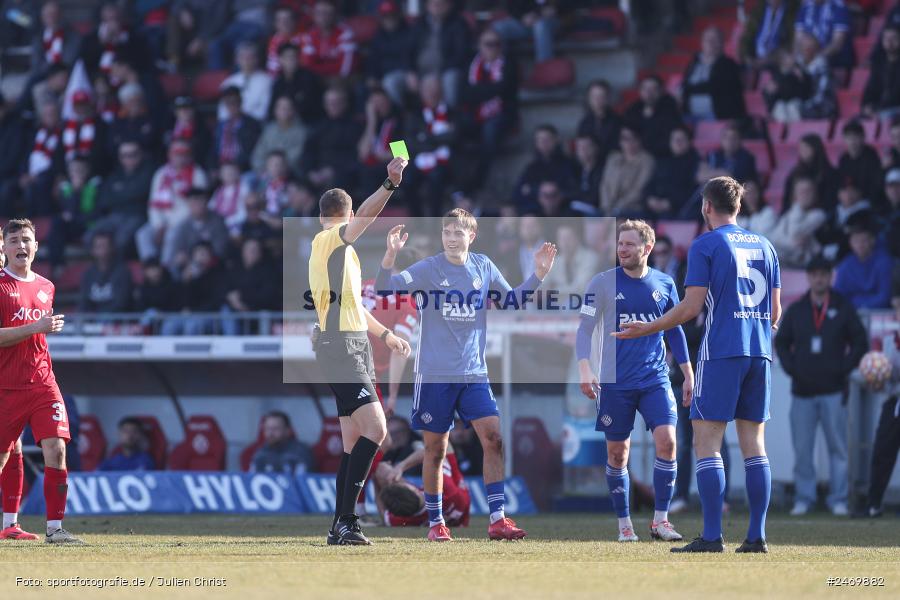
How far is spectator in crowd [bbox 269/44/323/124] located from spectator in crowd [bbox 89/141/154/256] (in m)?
1.96

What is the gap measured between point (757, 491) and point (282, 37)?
13.9 m

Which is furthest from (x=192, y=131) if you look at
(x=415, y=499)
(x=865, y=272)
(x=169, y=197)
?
(x=415, y=499)

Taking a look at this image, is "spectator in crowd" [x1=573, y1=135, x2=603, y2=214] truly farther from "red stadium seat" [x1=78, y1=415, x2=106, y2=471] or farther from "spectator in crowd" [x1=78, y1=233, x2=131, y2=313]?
"red stadium seat" [x1=78, y1=415, x2=106, y2=471]

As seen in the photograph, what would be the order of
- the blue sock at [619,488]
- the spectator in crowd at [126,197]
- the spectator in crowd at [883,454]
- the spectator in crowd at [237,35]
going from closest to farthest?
the blue sock at [619,488], the spectator in crowd at [883,454], the spectator in crowd at [126,197], the spectator in crowd at [237,35]

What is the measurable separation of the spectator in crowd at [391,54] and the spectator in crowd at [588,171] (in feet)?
10.2

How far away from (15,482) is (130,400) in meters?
7.06

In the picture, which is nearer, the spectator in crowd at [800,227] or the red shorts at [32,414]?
the red shorts at [32,414]

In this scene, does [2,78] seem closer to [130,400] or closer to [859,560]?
[130,400]

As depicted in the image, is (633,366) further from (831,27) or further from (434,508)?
(831,27)

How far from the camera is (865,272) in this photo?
15.1 m

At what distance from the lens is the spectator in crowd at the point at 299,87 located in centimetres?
1991

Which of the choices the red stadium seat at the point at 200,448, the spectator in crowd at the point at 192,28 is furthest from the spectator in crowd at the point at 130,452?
the spectator in crowd at the point at 192,28

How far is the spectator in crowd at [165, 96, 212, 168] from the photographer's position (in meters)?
20.5

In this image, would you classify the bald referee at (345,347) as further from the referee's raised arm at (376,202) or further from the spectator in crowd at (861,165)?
the spectator in crowd at (861,165)
